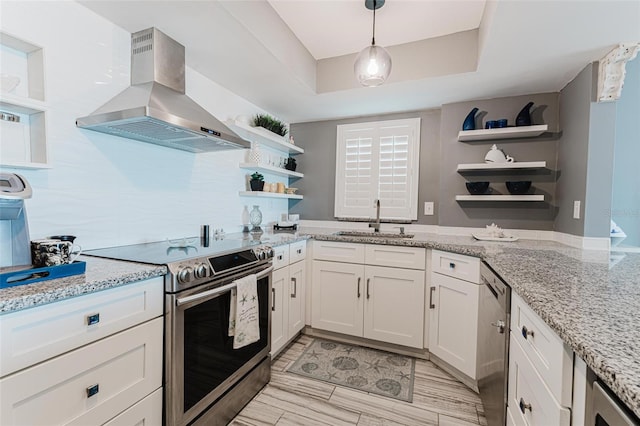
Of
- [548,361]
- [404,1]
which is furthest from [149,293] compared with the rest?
[404,1]

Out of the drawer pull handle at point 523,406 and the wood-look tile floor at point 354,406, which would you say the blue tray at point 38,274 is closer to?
the wood-look tile floor at point 354,406

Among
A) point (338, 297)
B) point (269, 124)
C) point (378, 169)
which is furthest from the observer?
point (378, 169)

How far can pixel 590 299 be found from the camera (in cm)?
89

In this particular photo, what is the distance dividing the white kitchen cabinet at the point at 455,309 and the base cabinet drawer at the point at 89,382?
1.85 metres

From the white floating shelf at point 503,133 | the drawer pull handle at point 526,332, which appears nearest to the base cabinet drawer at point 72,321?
the drawer pull handle at point 526,332

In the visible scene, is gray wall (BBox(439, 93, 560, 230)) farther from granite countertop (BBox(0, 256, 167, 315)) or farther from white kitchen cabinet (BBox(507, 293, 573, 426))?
granite countertop (BBox(0, 256, 167, 315))

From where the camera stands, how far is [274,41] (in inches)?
75.7

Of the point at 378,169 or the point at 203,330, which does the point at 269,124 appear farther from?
the point at 203,330

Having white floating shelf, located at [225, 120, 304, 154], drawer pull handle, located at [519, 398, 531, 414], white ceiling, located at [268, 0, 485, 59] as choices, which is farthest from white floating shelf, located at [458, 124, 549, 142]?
drawer pull handle, located at [519, 398, 531, 414]

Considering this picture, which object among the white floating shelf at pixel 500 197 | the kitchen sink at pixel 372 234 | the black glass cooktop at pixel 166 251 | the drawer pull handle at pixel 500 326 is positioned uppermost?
the white floating shelf at pixel 500 197

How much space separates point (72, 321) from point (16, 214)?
1.66 feet

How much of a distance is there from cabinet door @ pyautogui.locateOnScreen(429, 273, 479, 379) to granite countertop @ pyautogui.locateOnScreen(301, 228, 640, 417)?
34 cm

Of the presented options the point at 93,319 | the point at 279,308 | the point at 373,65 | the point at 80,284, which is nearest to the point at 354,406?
the point at 279,308

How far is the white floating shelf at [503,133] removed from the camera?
91.7 inches
